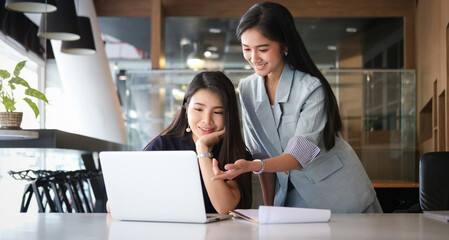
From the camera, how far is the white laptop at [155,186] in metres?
1.55

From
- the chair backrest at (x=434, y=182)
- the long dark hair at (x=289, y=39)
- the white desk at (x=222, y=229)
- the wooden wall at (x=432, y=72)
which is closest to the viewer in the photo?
the white desk at (x=222, y=229)

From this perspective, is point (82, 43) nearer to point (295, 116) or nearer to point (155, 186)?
point (295, 116)

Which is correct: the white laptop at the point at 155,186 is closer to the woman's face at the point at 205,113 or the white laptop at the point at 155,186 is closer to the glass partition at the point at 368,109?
the woman's face at the point at 205,113

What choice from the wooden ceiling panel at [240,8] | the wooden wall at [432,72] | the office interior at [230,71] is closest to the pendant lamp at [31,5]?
the office interior at [230,71]

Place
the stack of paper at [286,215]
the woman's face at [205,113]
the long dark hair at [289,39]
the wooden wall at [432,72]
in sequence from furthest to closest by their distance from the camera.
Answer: the wooden wall at [432,72] < the woman's face at [205,113] < the long dark hair at [289,39] < the stack of paper at [286,215]

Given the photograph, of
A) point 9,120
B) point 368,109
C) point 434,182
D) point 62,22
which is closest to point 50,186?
point 9,120

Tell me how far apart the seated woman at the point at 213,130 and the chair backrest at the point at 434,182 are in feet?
2.73

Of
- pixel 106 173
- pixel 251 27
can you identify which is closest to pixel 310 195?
pixel 251 27

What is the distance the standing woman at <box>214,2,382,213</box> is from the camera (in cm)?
206

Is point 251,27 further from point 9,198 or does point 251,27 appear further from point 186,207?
point 9,198

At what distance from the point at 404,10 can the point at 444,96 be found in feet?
7.01

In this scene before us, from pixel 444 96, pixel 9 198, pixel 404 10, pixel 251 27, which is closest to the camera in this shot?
pixel 251 27

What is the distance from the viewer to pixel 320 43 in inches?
351

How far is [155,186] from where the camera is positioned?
5.22ft
